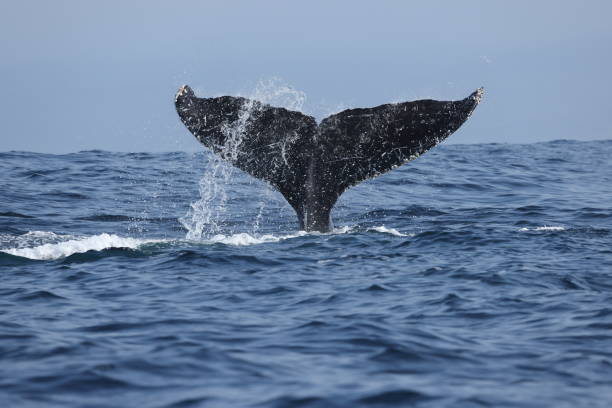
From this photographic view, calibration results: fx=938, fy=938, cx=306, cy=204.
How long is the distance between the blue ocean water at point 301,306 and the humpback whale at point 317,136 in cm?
107

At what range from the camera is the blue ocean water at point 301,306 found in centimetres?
695

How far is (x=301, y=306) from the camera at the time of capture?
31.2 ft

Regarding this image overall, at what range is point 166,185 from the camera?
2225cm

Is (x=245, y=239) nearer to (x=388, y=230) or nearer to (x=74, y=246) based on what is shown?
(x=388, y=230)

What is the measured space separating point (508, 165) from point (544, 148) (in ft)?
38.7

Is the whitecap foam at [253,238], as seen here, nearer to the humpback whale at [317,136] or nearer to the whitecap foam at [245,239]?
the whitecap foam at [245,239]

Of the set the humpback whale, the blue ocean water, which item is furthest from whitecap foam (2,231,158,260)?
the humpback whale

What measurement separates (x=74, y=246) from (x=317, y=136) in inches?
146

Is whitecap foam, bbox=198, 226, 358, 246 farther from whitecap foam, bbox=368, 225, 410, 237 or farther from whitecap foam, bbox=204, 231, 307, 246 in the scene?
whitecap foam, bbox=368, 225, 410, 237

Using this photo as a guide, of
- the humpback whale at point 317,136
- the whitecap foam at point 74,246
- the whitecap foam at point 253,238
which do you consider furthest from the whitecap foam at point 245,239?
the humpback whale at point 317,136

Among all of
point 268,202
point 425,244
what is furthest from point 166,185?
point 425,244

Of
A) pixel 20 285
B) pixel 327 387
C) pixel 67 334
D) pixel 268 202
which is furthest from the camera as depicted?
pixel 268 202

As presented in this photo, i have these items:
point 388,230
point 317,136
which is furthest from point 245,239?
point 317,136

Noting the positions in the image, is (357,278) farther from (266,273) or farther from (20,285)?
(20,285)
